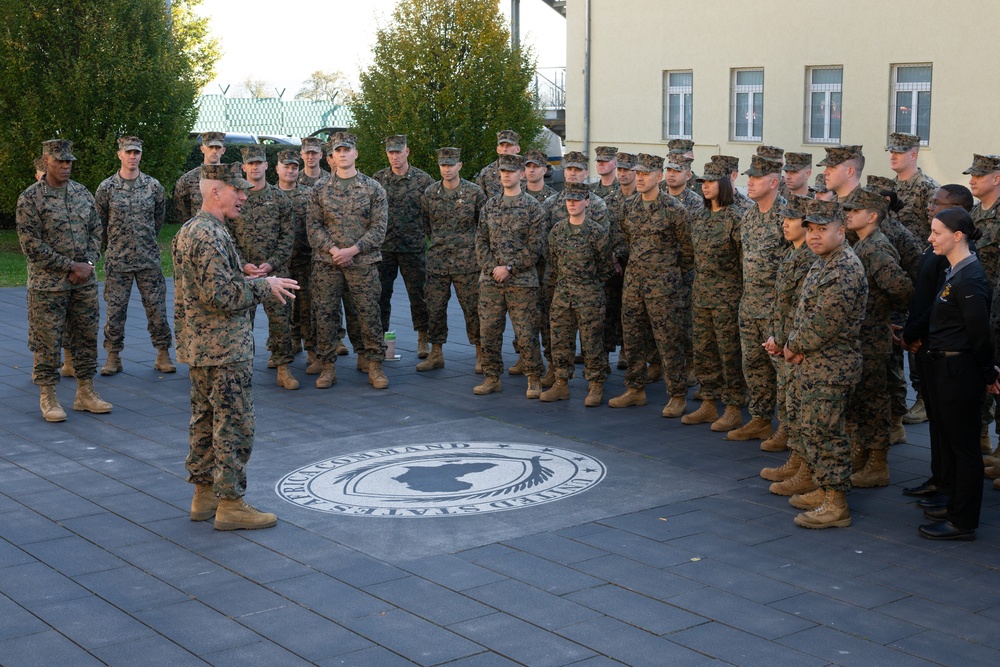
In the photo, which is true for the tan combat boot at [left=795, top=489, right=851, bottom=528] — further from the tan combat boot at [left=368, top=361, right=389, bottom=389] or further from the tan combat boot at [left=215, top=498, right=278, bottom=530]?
the tan combat boot at [left=368, top=361, right=389, bottom=389]

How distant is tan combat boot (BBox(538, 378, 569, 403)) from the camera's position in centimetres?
1061

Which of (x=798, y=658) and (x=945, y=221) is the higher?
(x=945, y=221)

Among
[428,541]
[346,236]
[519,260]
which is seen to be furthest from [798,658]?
[346,236]

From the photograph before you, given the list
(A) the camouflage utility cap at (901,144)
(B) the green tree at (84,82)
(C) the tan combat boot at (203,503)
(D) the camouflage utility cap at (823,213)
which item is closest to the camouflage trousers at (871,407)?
(D) the camouflage utility cap at (823,213)

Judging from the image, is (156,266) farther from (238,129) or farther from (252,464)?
(238,129)

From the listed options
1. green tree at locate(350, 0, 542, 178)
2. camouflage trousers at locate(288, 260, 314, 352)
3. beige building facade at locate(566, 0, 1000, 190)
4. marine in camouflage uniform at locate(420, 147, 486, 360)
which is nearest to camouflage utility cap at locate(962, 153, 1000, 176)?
marine in camouflage uniform at locate(420, 147, 486, 360)

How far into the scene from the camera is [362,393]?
11016 mm

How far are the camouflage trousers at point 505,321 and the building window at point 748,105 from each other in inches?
596

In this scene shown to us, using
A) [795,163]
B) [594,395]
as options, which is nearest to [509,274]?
[594,395]

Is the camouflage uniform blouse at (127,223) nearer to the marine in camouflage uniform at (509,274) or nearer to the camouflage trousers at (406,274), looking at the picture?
the camouflage trousers at (406,274)

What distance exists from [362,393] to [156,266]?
2484mm

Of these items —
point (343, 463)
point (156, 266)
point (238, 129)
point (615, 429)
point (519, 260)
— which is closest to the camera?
point (343, 463)

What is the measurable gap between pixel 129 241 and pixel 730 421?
5.96 metres

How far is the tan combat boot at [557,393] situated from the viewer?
10609mm
